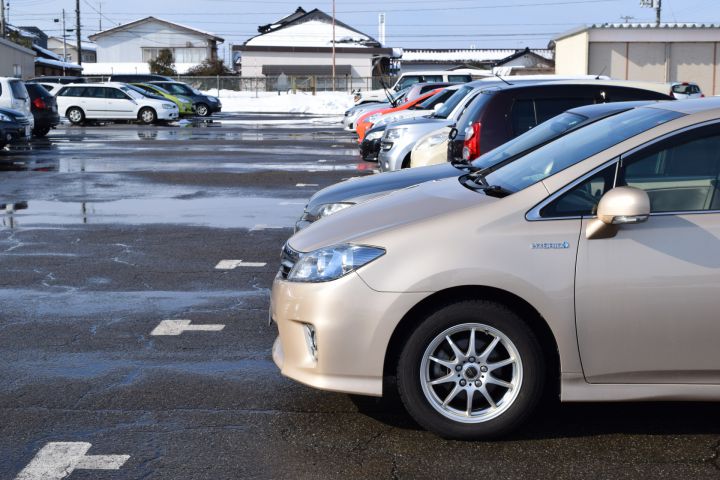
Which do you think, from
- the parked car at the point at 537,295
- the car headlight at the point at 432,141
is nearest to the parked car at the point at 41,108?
the car headlight at the point at 432,141

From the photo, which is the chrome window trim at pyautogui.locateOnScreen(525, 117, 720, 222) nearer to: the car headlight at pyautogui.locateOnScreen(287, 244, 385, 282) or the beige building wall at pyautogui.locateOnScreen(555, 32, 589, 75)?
the car headlight at pyautogui.locateOnScreen(287, 244, 385, 282)

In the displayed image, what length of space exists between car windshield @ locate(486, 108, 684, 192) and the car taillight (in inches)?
172

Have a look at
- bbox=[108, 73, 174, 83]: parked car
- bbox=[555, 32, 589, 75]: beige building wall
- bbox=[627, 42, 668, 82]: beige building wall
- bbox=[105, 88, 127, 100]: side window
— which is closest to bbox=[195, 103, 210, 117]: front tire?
bbox=[108, 73, 174, 83]: parked car

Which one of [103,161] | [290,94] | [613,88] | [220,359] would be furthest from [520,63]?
[220,359]

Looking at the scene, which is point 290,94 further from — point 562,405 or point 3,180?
point 562,405

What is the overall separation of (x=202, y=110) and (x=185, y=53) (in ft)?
157

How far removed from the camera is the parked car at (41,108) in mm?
28828

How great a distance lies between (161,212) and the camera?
13.1 m

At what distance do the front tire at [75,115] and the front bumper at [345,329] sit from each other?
113ft

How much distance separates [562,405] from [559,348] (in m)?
0.81

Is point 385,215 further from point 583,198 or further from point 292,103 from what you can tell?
point 292,103

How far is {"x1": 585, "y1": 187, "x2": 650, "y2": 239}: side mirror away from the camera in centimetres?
448

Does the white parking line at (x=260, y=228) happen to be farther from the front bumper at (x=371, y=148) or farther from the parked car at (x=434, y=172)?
the front bumper at (x=371, y=148)

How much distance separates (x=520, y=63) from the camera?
268 ft
